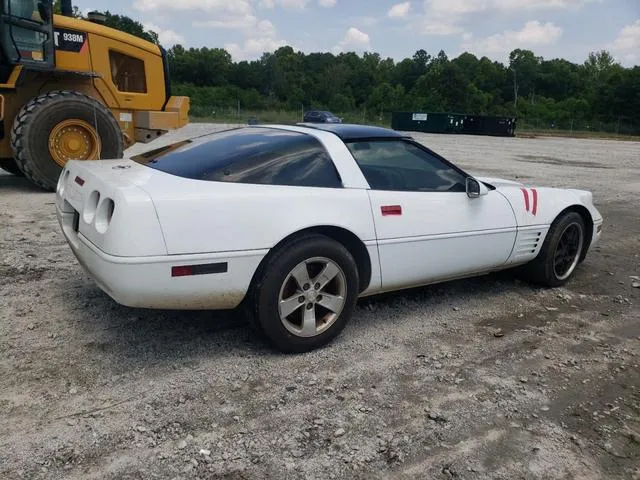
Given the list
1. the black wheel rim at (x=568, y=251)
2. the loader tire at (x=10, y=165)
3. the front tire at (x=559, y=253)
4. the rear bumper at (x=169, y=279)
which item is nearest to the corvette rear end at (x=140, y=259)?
the rear bumper at (x=169, y=279)

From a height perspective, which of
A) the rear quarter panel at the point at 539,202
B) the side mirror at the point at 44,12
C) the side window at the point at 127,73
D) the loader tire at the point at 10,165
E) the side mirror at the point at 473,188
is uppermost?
the side mirror at the point at 44,12

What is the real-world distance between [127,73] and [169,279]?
7.57 metres

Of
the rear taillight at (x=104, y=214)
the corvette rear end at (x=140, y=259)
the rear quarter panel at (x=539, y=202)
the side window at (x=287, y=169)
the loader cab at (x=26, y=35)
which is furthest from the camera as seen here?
the loader cab at (x=26, y=35)

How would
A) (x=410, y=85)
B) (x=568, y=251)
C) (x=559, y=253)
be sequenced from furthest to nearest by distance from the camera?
(x=410, y=85) < (x=568, y=251) < (x=559, y=253)

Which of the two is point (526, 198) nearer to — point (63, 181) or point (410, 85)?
point (63, 181)

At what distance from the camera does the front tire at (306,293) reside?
3.28 meters

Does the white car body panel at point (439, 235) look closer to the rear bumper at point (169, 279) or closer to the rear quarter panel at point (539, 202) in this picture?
the rear quarter panel at point (539, 202)

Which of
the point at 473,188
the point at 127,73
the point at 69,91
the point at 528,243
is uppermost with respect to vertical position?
the point at 127,73

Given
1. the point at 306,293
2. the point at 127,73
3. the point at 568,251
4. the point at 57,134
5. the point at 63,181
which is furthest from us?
the point at 127,73

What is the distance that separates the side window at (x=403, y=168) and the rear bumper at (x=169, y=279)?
1.07m

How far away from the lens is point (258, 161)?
3559mm

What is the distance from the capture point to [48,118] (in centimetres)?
803

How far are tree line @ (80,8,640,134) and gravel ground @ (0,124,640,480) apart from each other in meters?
56.6

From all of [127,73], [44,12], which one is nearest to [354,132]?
[44,12]
